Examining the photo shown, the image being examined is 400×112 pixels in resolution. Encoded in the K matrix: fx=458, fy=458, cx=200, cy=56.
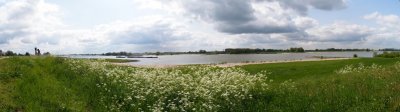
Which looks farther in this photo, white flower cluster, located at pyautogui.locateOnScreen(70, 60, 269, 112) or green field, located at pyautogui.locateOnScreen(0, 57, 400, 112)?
white flower cluster, located at pyautogui.locateOnScreen(70, 60, 269, 112)

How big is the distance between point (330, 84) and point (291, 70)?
48.7ft

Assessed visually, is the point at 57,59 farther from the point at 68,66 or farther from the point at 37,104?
the point at 37,104

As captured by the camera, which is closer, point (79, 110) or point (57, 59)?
point (79, 110)

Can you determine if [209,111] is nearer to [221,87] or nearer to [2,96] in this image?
[221,87]

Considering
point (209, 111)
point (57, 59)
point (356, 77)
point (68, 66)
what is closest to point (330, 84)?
point (356, 77)

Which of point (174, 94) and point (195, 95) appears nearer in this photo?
point (195, 95)

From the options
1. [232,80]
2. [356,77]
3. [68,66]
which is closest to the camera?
[232,80]

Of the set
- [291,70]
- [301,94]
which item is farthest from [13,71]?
[291,70]

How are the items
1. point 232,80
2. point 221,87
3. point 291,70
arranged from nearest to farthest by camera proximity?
point 221,87
point 232,80
point 291,70

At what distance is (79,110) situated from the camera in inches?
645

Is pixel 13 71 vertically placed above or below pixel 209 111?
above

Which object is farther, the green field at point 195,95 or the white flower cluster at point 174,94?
the white flower cluster at point 174,94

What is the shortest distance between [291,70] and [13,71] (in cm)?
2143

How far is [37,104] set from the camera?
16438 mm
